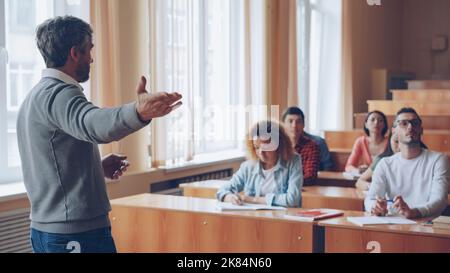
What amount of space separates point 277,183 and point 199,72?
237 cm

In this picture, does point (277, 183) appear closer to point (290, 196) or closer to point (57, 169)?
point (290, 196)

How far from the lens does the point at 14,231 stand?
4.17 meters

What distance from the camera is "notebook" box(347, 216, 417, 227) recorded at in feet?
11.3

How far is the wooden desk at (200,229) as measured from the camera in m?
3.60

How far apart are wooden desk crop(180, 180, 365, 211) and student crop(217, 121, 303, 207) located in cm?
61

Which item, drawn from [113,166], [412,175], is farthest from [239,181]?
[113,166]

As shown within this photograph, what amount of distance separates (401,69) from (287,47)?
14.9 feet

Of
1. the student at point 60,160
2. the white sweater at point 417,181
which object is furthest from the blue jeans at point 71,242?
the white sweater at point 417,181

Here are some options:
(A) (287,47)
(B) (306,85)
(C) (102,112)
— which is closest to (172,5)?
(A) (287,47)

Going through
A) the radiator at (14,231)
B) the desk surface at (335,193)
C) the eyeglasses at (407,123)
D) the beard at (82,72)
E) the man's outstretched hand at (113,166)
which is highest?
the beard at (82,72)

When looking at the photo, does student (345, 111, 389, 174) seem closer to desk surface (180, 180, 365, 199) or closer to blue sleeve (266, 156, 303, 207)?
desk surface (180, 180, 365, 199)

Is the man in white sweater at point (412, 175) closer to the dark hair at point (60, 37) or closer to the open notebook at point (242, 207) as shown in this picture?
the open notebook at point (242, 207)

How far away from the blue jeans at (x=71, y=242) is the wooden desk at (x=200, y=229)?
1.53 meters

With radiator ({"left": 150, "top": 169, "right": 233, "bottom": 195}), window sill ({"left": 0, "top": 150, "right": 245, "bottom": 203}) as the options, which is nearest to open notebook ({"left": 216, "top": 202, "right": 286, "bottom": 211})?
window sill ({"left": 0, "top": 150, "right": 245, "bottom": 203})
